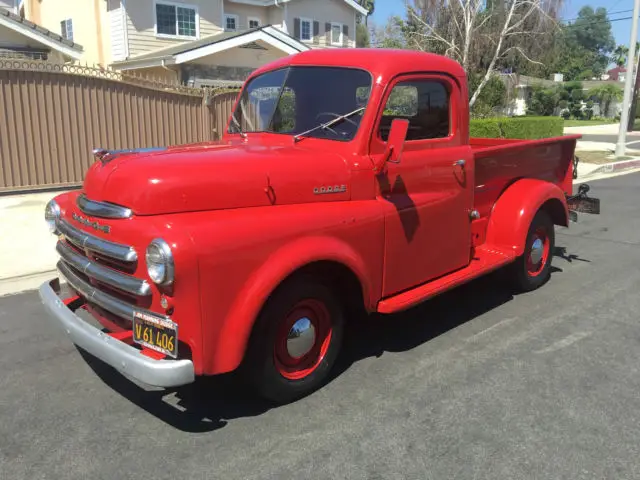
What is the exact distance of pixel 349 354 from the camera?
4133mm

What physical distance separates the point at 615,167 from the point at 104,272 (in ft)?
50.1

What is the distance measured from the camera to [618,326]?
4.62 metres

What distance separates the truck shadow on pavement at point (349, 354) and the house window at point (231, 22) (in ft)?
63.3

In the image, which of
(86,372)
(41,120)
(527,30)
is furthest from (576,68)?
(86,372)

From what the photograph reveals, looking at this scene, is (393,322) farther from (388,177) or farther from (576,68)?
(576,68)

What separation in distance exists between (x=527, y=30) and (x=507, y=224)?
60.3ft

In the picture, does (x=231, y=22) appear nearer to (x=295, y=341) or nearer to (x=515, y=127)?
(x=515, y=127)

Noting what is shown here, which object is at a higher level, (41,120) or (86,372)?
(41,120)

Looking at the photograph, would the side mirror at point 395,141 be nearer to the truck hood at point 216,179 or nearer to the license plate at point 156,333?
the truck hood at point 216,179

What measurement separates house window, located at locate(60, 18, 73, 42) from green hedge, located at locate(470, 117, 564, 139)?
15.0 metres

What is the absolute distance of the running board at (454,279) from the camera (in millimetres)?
3854

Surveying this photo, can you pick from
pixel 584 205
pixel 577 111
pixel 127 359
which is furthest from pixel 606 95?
pixel 127 359

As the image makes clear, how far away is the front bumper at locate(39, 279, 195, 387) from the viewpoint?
279 centimetres

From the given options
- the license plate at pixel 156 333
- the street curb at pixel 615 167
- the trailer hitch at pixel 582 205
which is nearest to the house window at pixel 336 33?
the street curb at pixel 615 167
